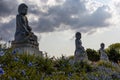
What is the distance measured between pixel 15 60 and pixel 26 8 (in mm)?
16294

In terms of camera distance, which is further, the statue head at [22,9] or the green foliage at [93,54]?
the green foliage at [93,54]

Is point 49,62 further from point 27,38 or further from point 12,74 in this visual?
point 27,38

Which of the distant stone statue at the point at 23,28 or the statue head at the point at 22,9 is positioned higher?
the statue head at the point at 22,9

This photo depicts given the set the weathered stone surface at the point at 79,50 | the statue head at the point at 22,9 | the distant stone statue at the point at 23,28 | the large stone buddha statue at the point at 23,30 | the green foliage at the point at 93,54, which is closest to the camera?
the large stone buddha statue at the point at 23,30

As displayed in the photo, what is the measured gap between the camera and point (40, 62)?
13.1m

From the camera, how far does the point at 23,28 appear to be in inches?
949

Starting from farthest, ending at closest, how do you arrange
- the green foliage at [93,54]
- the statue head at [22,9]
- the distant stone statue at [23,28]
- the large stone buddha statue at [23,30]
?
the green foliage at [93,54] → the statue head at [22,9] → the distant stone statue at [23,28] → the large stone buddha statue at [23,30]

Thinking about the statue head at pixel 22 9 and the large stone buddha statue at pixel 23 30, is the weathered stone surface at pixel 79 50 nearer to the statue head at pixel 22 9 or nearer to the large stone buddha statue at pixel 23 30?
the large stone buddha statue at pixel 23 30

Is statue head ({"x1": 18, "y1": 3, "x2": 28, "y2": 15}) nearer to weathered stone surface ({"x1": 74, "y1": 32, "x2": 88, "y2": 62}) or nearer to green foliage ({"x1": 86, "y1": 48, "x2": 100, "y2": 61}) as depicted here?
weathered stone surface ({"x1": 74, "y1": 32, "x2": 88, "y2": 62})

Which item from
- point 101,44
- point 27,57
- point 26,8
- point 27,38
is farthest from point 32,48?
point 101,44

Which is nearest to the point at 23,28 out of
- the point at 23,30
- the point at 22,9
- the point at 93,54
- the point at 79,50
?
the point at 23,30

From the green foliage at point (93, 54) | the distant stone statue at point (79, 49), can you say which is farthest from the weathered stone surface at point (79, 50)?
the green foliage at point (93, 54)

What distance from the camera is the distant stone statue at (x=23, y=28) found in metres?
23.5

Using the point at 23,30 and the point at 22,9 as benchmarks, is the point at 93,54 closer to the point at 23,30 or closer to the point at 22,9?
the point at 22,9
